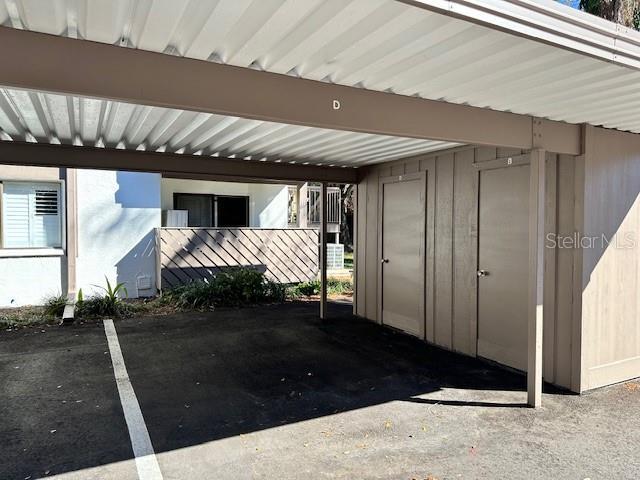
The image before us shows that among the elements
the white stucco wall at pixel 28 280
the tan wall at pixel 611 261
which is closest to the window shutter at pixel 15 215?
the white stucco wall at pixel 28 280

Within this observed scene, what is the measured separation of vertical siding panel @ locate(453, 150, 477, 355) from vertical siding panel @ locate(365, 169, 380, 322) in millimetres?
1845

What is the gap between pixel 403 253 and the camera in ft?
22.9

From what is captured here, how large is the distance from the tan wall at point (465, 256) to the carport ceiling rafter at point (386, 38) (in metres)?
1.67

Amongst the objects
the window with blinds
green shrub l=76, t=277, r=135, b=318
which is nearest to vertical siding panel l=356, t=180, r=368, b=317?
green shrub l=76, t=277, r=135, b=318

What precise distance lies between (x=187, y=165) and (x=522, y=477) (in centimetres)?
502

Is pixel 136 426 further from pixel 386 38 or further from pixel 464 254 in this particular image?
pixel 464 254

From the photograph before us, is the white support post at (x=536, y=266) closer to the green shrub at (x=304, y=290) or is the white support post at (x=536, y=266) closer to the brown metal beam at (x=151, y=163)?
the brown metal beam at (x=151, y=163)

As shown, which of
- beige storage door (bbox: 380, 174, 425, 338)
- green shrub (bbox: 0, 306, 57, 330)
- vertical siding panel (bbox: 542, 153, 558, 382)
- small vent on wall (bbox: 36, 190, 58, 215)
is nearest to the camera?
vertical siding panel (bbox: 542, 153, 558, 382)

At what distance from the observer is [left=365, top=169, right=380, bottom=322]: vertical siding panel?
7652mm

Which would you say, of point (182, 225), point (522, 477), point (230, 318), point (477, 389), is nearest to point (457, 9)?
point (522, 477)

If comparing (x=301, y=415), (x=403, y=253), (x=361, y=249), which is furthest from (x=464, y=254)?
(x=301, y=415)

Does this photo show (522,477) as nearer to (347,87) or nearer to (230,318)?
(347,87)

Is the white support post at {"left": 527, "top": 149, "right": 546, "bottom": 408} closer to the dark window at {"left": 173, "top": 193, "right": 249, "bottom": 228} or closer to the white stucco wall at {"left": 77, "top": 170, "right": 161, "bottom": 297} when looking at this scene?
the white stucco wall at {"left": 77, "top": 170, "right": 161, "bottom": 297}

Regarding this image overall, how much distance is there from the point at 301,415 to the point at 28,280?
282 inches
